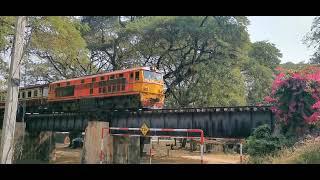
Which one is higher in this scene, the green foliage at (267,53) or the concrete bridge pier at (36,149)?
the green foliage at (267,53)

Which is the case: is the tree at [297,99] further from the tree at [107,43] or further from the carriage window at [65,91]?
the tree at [107,43]

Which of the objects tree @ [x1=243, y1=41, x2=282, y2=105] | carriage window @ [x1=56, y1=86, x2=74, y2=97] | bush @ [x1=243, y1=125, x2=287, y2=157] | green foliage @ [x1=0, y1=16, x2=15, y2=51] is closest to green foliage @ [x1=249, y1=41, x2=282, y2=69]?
tree @ [x1=243, y1=41, x2=282, y2=105]

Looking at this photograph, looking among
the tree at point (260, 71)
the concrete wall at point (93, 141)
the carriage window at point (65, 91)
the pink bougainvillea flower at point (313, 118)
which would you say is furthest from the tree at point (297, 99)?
the tree at point (260, 71)

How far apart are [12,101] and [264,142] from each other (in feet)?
35.2

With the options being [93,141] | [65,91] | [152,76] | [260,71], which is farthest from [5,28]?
[260,71]

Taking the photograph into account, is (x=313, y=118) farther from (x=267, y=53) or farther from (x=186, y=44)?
(x=267, y=53)

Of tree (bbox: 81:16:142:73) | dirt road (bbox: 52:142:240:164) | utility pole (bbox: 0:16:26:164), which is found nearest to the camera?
utility pole (bbox: 0:16:26:164)

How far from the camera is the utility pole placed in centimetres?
1073

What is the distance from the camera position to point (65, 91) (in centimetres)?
3200

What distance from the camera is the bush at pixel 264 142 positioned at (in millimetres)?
16406

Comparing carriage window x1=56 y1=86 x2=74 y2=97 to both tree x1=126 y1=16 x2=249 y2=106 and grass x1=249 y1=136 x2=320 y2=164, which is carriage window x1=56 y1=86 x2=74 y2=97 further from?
grass x1=249 y1=136 x2=320 y2=164

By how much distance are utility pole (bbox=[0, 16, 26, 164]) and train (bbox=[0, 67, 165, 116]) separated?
14589 millimetres

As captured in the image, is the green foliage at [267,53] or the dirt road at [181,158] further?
the green foliage at [267,53]
